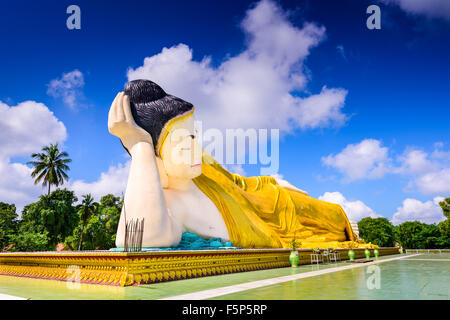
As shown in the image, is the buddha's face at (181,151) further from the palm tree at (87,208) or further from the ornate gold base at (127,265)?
the palm tree at (87,208)

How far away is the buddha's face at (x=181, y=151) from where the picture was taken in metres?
8.91

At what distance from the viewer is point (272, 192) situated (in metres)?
14.2

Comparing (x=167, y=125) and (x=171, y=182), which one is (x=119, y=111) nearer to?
(x=167, y=125)

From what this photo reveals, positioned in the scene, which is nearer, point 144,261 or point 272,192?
point 144,261

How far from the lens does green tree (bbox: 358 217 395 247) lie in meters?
39.9

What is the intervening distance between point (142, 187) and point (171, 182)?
5.82 ft

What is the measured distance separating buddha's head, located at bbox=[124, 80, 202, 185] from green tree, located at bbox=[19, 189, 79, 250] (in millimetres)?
16093

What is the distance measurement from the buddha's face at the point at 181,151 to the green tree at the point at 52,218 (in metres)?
16.0

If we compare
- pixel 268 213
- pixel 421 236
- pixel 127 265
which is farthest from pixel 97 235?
pixel 421 236

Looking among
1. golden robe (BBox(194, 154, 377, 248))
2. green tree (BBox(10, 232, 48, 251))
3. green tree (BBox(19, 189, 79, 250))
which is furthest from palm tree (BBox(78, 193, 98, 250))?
golden robe (BBox(194, 154, 377, 248))

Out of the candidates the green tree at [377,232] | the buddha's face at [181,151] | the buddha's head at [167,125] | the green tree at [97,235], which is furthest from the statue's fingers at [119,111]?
the green tree at [377,232]
